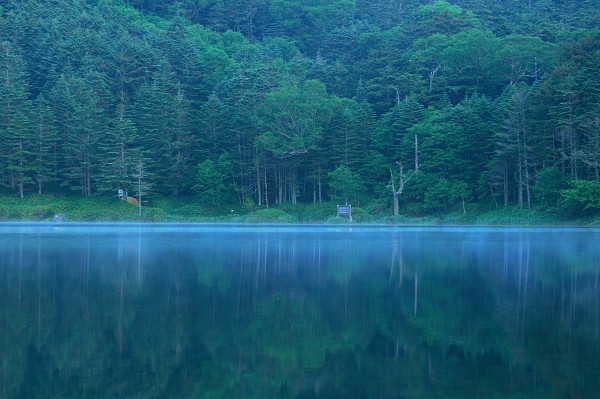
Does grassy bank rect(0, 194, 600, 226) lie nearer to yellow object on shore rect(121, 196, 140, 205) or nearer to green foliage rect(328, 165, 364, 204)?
yellow object on shore rect(121, 196, 140, 205)

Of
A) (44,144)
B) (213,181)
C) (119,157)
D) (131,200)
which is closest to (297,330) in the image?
(213,181)

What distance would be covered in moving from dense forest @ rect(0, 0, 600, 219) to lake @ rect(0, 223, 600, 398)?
30440 millimetres

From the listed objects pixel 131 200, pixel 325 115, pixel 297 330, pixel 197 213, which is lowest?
pixel 297 330

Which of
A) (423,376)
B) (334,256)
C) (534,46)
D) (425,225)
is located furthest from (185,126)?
(423,376)

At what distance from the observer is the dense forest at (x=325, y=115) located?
1866 inches

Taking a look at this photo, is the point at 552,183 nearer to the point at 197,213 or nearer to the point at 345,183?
the point at 345,183

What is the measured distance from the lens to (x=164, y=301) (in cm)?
1154

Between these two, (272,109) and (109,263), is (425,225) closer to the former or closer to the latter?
(272,109)

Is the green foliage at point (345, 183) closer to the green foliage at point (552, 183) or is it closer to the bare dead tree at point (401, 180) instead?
the bare dead tree at point (401, 180)

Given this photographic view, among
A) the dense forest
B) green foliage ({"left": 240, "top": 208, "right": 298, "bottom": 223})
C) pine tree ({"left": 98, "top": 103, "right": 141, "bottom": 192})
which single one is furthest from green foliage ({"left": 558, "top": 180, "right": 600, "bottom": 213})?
pine tree ({"left": 98, "top": 103, "right": 141, "bottom": 192})

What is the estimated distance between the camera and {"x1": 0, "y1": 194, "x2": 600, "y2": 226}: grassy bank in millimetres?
50375

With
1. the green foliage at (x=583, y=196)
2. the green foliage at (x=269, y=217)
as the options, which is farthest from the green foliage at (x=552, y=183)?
the green foliage at (x=269, y=217)

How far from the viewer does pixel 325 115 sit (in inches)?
2328

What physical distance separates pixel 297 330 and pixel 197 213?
161 feet
